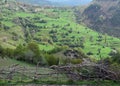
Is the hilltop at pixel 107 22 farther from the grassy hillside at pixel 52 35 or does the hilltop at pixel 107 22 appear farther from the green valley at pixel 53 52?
the grassy hillside at pixel 52 35

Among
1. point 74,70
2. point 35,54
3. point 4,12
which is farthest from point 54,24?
point 74,70

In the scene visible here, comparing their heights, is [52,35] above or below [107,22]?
below

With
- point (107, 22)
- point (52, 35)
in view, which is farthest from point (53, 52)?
point (107, 22)

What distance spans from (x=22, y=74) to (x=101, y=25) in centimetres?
16619

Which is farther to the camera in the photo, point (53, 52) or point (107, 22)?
point (107, 22)

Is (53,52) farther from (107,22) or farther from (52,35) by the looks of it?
(107,22)

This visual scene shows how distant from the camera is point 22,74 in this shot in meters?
20.0

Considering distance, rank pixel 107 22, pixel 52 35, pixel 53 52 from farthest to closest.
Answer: pixel 107 22
pixel 52 35
pixel 53 52

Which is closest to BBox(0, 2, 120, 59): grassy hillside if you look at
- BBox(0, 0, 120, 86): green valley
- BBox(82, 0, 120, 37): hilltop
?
BBox(0, 0, 120, 86): green valley

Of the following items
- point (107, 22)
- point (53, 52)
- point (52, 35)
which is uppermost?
point (107, 22)

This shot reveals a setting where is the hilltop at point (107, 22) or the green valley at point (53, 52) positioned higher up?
the hilltop at point (107, 22)

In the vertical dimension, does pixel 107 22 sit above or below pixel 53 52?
above

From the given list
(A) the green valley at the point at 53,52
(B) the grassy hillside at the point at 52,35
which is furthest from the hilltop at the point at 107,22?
(B) the grassy hillside at the point at 52,35

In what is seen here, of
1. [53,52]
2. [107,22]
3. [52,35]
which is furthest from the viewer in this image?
[107,22]
